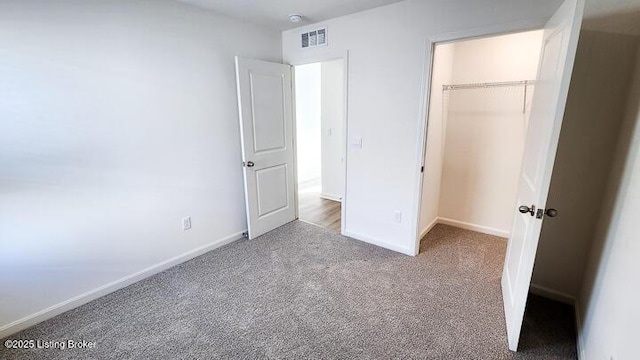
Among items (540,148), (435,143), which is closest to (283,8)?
(435,143)

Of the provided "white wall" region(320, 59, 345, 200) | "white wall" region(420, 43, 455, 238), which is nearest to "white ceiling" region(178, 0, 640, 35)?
"white wall" region(420, 43, 455, 238)

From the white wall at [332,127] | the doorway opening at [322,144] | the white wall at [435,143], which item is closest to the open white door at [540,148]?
the white wall at [435,143]

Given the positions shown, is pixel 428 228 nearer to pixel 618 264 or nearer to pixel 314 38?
pixel 618 264

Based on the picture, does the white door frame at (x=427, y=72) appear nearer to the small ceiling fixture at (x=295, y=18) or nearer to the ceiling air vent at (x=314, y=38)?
the ceiling air vent at (x=314, y=38)

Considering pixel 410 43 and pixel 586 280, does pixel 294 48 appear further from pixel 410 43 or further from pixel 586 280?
pixel 586 280

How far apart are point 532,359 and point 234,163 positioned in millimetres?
2865

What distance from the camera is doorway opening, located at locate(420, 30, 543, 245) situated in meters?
2.87

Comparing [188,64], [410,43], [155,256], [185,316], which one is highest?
[410,43]

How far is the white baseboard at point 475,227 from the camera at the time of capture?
10.7 ft

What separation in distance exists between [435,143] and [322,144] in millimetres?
2063

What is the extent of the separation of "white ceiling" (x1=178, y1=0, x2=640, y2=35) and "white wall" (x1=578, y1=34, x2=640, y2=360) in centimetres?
23

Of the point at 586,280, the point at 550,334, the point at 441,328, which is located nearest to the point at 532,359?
the point at 550,334

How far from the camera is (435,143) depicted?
3.08 m

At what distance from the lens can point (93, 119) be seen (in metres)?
2.04
